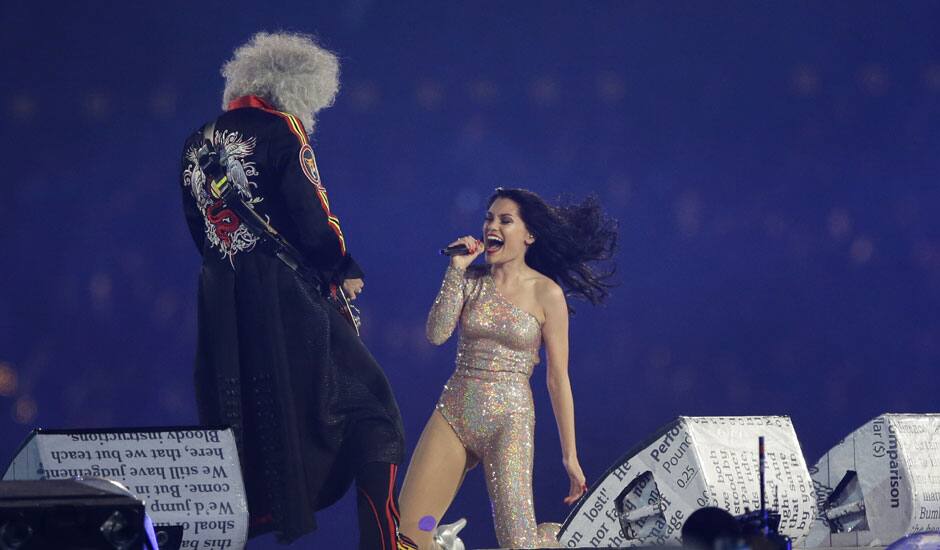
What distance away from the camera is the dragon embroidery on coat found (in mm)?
4062

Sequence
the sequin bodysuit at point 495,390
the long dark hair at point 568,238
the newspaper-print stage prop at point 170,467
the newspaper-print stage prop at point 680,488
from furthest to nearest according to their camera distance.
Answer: the long dark hair at point 568,238
the sequin bodysuit at point 495,390
the newspaper-print stage prop at point 680,488
the newspaper-print stage prop at point 170,467

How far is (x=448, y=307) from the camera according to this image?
189 inches

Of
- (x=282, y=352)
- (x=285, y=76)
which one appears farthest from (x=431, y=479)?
(x=285, y=76)

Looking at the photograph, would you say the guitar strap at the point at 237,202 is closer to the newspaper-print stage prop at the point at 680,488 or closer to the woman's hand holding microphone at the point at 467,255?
the woman's hand holding microphone at the point at 467,255

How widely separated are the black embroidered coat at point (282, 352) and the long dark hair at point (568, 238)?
1.11m

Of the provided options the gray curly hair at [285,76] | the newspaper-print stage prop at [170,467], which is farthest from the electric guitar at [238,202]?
the newspaper-print stage prop at [170,467]

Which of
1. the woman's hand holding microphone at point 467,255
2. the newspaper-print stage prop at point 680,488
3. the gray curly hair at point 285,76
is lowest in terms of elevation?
the newspaper-print stage prop at point 680,488

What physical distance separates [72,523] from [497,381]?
247cm

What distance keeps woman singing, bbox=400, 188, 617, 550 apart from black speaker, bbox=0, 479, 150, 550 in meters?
2.37

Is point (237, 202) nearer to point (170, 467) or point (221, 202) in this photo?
point (221, 202)

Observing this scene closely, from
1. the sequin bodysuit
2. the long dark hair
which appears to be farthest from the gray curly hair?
the long dark hair

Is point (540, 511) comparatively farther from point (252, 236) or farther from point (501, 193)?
point (252, 236)

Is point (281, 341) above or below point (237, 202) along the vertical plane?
below

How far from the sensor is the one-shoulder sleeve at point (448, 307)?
15.8 feet
